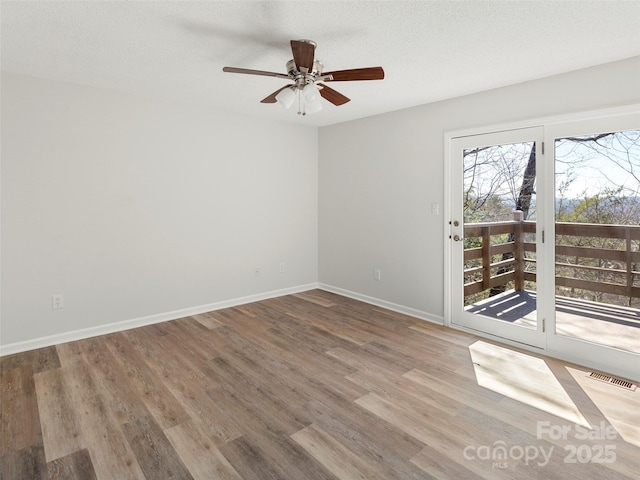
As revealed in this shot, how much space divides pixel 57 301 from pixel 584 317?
4.57 metres

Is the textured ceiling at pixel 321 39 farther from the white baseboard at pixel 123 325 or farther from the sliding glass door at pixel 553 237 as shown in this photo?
the white baseboard at pixel 123 325

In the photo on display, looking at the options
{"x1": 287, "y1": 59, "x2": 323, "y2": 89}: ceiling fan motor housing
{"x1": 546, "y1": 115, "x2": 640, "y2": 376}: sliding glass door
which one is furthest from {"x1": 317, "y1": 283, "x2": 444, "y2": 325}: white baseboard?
{"x1": 287, "y1": 59, "x2": 323, "y2": 89}: ceiling fan motor housing

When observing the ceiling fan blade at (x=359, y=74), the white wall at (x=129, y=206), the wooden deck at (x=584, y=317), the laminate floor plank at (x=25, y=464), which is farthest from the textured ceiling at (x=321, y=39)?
the laminate floor plank at (x=25, y=464)

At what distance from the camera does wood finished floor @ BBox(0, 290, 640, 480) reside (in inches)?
69.9

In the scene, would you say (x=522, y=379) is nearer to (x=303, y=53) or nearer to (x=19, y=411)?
(x=303, y=53)

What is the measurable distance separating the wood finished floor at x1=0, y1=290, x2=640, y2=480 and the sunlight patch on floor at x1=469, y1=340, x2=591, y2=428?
32mm

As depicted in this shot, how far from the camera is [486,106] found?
3.35m

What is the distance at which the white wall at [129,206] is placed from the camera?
3084mm

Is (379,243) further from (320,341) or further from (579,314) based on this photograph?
(579,314)

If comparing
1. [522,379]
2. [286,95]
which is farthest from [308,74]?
[522,379]

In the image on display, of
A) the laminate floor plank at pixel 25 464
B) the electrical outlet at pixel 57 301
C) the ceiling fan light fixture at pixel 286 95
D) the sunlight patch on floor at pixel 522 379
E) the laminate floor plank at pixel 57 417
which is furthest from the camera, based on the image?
the electrical outlet at pixel 57 301

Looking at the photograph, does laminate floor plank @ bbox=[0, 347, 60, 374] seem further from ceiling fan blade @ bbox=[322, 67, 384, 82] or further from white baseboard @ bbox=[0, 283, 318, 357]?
ceiling fan blade @ bbox=[322, 67, 384, 82]

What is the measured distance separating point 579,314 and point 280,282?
3.35 m

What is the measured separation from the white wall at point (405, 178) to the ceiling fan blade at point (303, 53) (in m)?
1.98
